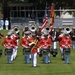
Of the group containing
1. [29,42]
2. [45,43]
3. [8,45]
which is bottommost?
[8,45]

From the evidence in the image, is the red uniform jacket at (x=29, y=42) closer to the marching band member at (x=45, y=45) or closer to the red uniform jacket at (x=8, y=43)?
the marching band member at (x=45, y=45)

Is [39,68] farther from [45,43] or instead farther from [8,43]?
[8,43]

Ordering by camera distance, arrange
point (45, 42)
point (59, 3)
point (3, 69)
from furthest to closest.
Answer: point (59, 3), point (45, 42), point (3, 69)

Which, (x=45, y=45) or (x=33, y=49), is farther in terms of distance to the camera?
(x=45, y=45)

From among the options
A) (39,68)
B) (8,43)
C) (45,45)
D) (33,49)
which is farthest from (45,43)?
(8,43)

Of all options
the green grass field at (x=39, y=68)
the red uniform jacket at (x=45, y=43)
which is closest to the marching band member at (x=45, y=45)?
the red uniform jacket at (x=45, y=43)

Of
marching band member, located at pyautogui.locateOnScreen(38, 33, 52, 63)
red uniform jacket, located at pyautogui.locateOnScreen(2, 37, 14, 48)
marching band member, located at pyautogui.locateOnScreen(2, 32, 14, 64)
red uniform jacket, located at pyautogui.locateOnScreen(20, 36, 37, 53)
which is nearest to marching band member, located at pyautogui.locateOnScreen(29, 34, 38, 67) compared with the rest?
red uniform jacket, located at pyautogui.locateOnScreen(20, 36, 37, 53)

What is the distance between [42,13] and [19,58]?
36.3m

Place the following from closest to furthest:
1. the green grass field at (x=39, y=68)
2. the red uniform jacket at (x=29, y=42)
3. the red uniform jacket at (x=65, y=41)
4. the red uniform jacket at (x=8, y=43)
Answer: the green grass field at (x=39, y=68) → the red uniform jacket at (x=29, y=42) → the red uniform jacket at (x=8, y=43) → the red uniform jacket at (x=65, y=41)

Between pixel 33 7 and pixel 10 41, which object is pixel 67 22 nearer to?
pixel 33 7

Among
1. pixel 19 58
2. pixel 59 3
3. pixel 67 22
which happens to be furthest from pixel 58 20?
pixel 19 58

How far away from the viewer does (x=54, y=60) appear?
1085 inches

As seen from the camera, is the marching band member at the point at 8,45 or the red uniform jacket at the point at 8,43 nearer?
the marching band member at the point at 8,45

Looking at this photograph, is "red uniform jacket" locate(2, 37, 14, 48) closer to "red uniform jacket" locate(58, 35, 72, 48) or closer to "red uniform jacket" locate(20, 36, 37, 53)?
"red uniform jacket" locate(20, 36, 37, 53)
